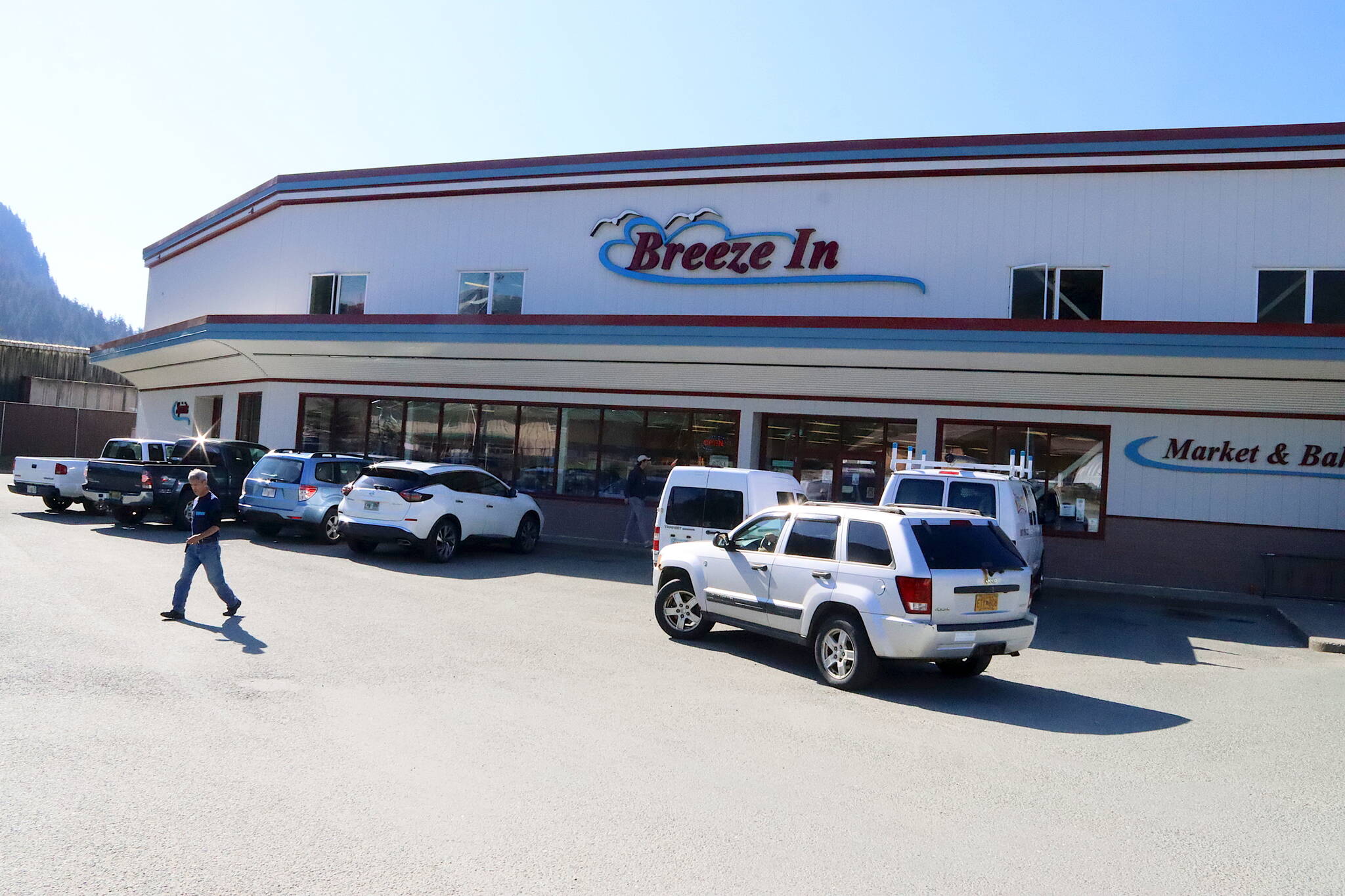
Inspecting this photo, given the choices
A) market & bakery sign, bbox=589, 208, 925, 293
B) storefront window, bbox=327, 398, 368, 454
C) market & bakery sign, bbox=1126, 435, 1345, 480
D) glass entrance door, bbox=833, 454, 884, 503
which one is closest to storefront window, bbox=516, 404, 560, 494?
market & bakery sign, bbox=589, 208, 925, 293

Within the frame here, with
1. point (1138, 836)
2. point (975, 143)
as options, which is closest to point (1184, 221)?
point (975, 143)

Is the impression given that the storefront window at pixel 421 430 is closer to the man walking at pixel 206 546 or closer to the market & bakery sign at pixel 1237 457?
the man walking at pixel 206 546

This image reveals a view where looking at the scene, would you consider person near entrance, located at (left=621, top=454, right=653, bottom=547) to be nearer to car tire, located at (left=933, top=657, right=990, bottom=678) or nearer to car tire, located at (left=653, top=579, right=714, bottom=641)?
car tire, located at (left=653, top=579, right=714, bottom=641)

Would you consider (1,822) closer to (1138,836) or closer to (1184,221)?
(1138,836)

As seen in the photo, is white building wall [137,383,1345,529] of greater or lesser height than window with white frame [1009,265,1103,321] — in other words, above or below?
below

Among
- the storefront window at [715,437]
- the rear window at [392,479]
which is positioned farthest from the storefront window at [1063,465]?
the rear window at [392,479]

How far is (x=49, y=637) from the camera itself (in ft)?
29.4

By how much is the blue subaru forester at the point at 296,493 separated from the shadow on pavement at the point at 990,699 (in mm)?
9233

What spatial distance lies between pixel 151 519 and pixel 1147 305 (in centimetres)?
1972

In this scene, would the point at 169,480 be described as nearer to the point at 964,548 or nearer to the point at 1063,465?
the point at 964,548

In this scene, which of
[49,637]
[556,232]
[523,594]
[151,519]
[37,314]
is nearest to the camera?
[49,637]

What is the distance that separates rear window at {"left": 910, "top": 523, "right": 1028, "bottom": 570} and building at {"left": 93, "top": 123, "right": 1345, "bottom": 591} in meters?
7.94

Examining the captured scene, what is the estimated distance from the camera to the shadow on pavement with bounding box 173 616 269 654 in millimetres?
9195

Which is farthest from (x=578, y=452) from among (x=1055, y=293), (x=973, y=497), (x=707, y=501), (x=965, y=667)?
(x=965, y=667)
